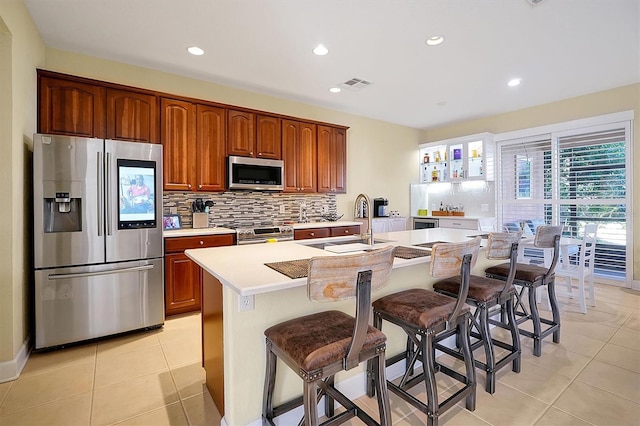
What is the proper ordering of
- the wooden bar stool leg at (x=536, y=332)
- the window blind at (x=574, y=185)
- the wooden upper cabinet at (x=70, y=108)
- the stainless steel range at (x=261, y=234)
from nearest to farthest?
the wooden bar stool leg at (x=536, y=332) < the wooden upper cabinet at (x=70, y=108) < the stainless steel range at (x=261, y=234) < the window blind at (x=574, y=185)

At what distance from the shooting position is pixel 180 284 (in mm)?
3322

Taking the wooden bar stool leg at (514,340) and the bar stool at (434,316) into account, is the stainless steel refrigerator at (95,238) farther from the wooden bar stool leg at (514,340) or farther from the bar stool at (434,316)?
the wooden bar stool leg at (514,340)

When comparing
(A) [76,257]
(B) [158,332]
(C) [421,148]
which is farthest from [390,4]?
(C) [421,148]

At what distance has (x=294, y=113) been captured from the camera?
488 cm

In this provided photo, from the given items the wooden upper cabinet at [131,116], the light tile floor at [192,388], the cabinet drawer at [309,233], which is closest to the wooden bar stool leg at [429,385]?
the light tile floor at [192,388]

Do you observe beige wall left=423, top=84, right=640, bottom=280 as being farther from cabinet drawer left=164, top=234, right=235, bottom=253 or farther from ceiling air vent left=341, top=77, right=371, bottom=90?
cabinet drawer left=164, top=234, right=235, bottom=253

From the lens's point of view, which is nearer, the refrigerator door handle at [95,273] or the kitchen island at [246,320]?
the kitchen island at [246,320]

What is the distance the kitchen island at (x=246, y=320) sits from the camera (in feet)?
4.83

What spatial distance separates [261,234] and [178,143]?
1.46 meters

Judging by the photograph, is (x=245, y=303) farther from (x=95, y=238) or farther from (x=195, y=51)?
(x=195, y=51)

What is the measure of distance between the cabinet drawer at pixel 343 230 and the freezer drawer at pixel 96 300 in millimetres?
2366

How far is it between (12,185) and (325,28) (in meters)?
2.82

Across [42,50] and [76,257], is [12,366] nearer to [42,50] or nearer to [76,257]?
[76,257]

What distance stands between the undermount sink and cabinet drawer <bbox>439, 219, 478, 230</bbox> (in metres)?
3.65
